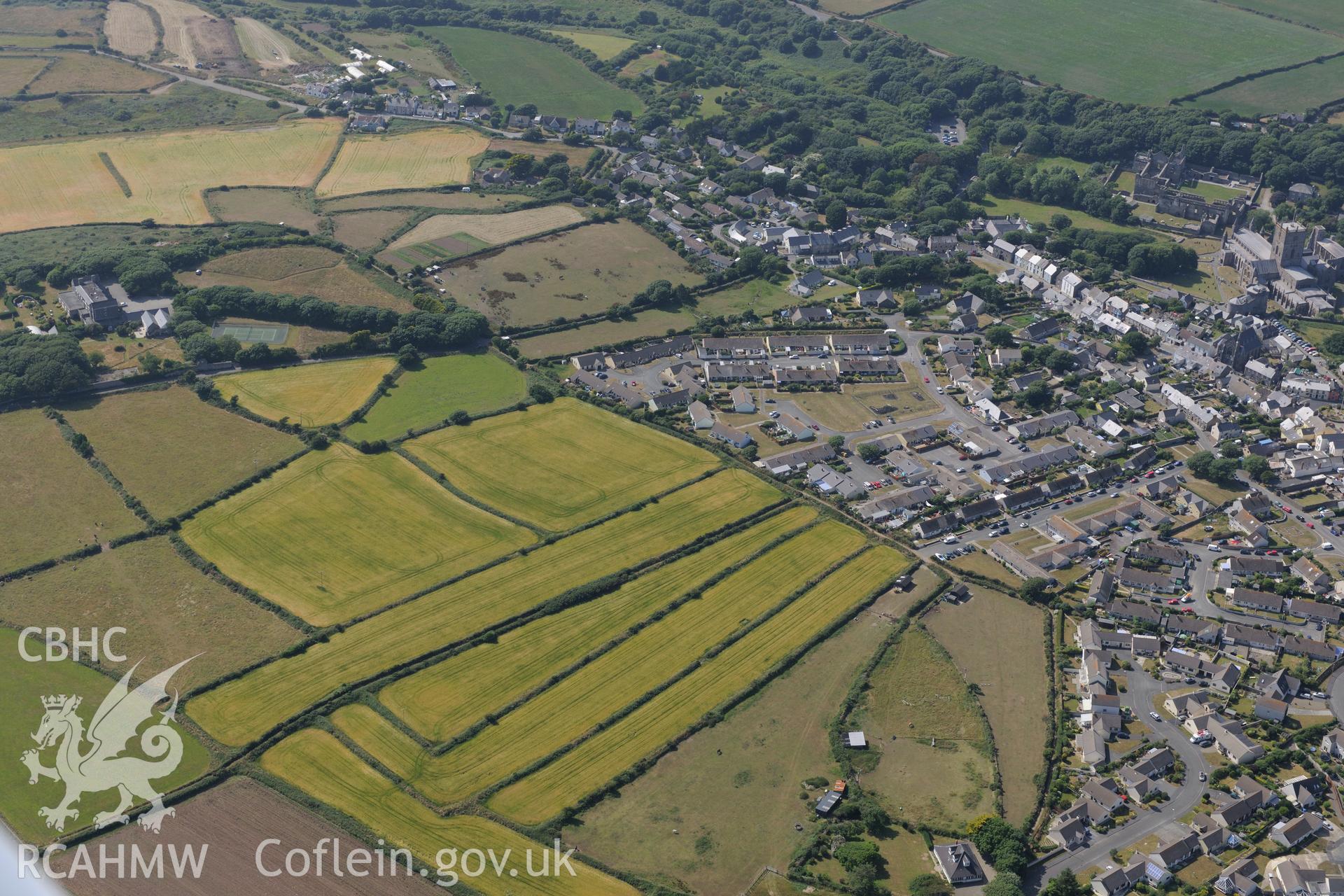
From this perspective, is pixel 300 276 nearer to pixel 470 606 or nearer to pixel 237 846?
pixel 470 606

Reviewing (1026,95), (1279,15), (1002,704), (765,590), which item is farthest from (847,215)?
(1279,15)

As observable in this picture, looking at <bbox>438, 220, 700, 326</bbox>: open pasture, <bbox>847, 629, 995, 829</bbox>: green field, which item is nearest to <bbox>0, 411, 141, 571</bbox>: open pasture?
<bbox>438, 220, 700, 326</bbox>: open pasture

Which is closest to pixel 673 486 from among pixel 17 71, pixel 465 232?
pixel 465 232

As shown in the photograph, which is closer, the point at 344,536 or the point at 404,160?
the point at 344,536

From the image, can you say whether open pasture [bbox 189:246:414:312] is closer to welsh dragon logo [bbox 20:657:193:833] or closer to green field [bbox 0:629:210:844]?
green field [bbox 0:629:210:844]

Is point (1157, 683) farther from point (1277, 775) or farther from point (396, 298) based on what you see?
point (396, 298)

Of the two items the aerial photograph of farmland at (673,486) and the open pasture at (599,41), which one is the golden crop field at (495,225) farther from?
the open pasture at (599,41)
